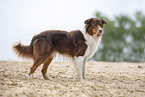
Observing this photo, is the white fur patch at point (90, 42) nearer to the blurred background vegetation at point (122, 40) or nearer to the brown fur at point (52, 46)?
the brown fur at point (52, 46)

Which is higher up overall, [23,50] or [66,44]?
[66,44]

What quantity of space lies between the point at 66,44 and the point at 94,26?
114 centimetres

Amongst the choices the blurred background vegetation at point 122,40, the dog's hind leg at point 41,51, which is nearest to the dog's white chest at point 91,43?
the dog's hind leg at point 41,51

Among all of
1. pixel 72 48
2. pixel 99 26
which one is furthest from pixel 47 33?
pixel 99 26

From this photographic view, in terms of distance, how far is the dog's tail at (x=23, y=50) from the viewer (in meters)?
6.80

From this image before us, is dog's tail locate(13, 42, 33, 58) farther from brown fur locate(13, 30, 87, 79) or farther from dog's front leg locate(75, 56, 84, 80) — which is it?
dog's front leg locate(75, 56, 84, 80)

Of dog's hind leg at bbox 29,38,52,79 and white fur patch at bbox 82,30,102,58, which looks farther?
white fur patch at bbox 82,30,102,58

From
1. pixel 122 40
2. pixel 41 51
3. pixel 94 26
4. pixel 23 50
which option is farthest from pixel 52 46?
pixel 122 40

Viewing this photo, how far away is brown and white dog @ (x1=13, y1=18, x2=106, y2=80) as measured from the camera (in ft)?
21.4

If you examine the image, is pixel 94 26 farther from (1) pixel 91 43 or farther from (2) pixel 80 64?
(2) pixel 80 64

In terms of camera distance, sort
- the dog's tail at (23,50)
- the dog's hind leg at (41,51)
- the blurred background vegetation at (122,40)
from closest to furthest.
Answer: the dog's hind leg at (41,51) < the dog's tail at (23,50) < the blurred background vegetation at (122,40)

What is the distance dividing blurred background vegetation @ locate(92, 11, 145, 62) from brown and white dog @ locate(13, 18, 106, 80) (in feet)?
47.5

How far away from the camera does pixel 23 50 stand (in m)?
6.82

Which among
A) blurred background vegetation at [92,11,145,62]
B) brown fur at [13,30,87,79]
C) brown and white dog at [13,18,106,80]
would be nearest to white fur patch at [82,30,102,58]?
brown and white dog at [13,18,106,80]
